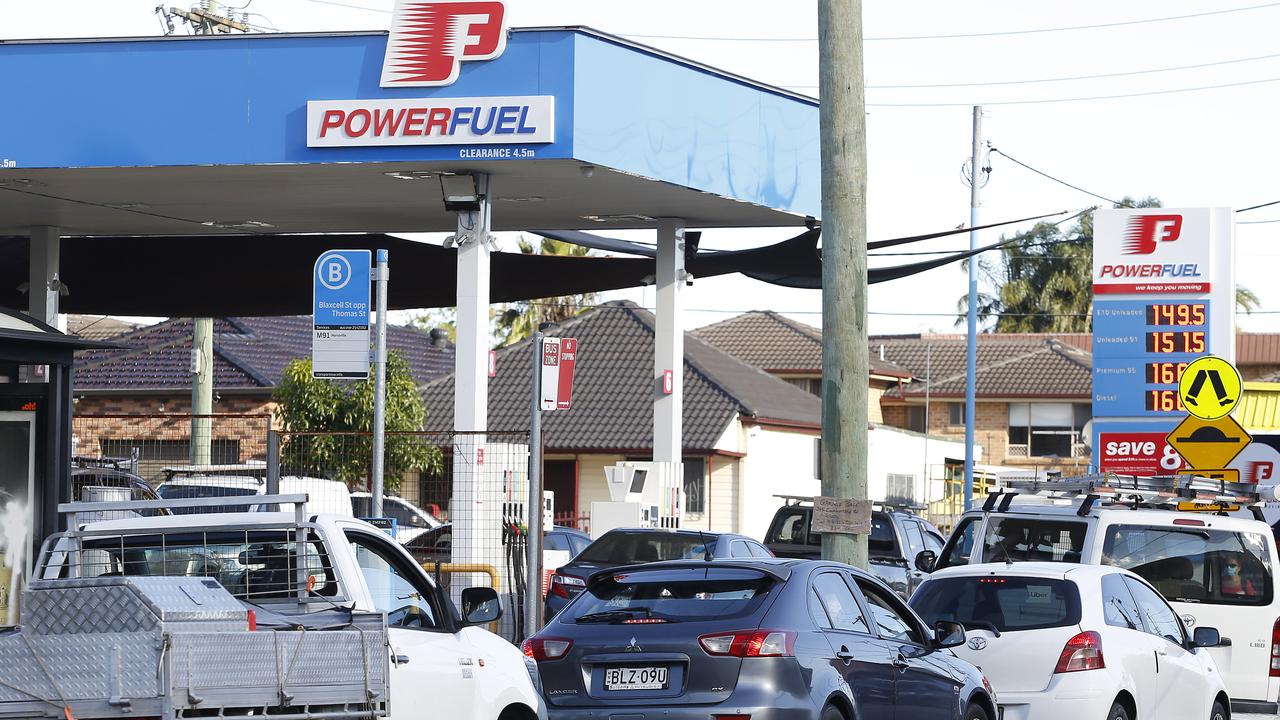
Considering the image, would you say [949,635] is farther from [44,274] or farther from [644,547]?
[44,274]

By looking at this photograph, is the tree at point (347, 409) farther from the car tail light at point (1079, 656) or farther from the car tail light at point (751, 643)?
the car tail light at point (751, 643)

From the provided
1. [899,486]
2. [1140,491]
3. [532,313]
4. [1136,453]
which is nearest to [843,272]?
[1140,491]

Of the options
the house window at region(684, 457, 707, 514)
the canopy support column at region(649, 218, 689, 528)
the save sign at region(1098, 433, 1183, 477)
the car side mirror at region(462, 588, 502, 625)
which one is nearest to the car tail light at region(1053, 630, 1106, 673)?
the car side mirror at region(462, 588, 502, 625)

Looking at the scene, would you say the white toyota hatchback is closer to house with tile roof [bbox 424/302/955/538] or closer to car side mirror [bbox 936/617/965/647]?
car side mirror [bbox 936/617/965/647]

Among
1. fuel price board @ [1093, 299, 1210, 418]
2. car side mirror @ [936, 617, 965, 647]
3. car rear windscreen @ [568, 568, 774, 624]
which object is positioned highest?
fuel price board @ [1093, 299, 1210, 418]

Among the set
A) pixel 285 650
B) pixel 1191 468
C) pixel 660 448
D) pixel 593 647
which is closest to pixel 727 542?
pixel 660 448

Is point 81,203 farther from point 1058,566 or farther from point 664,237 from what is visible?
point 1058,566

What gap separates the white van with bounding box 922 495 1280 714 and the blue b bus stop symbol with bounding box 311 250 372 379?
585 cm

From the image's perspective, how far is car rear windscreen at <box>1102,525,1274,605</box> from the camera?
1534 centimetres

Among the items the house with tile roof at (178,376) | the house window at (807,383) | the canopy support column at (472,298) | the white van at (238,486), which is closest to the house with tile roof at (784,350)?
the house window at (807,383)

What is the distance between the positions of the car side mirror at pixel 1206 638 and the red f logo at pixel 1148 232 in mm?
15757

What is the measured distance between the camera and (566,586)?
59.4ft

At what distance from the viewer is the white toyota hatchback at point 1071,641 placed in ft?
39.2

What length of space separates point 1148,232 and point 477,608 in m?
21.6
